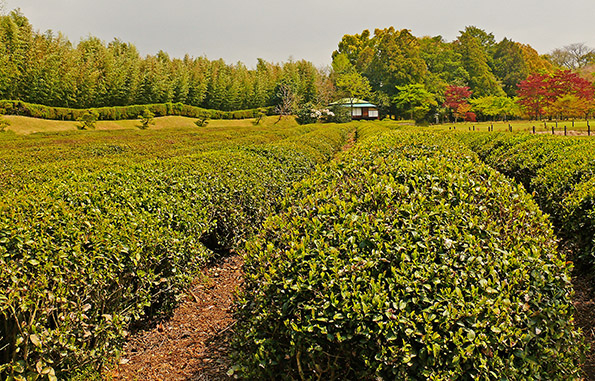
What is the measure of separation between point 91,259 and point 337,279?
2.02m

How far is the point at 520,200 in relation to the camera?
3.04 metres

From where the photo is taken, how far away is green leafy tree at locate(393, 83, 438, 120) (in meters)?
58.7

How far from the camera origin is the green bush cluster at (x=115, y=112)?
30.6 m

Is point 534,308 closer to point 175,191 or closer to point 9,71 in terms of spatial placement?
point 175,191

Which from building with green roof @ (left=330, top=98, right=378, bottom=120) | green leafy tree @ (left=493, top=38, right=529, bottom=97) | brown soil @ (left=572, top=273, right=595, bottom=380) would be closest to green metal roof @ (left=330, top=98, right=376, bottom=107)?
building with green roof @ (left=330, top=98, right=378, bottom=120)

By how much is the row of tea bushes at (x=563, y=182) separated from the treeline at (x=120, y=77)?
41.2m

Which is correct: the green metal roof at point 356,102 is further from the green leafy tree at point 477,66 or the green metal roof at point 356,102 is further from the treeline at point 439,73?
the green leafy tree at point 477,66

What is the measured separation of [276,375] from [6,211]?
2609 millimetres

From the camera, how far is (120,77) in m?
42.7

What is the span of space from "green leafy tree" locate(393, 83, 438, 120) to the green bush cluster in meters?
23.6

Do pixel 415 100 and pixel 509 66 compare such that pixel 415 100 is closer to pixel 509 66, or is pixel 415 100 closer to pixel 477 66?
pixel 477 66

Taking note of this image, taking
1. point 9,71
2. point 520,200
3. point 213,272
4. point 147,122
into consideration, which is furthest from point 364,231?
point 9,71

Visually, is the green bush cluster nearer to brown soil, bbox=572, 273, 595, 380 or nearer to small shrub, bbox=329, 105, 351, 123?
small shrub, bbox=329, 105, 351, 123

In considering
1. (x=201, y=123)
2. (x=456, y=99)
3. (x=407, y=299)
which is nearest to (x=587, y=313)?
(x=407, y=299)
